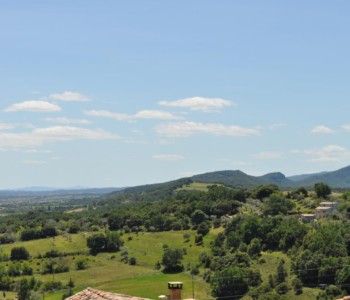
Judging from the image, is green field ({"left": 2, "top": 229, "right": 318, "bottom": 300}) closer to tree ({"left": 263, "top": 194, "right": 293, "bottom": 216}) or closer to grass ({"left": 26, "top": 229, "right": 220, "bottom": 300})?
grass ({"left": 26, "top": 229, "right": 220, "bottom": 300})

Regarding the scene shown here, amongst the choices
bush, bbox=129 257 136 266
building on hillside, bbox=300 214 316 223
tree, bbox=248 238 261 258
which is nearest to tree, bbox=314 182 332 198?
building on hillside, bbox=300 214 316 223

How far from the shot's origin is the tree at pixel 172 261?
13712cm

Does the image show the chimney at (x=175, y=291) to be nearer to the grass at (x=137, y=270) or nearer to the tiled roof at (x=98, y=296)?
the tiled roof at (x=98, y=296)

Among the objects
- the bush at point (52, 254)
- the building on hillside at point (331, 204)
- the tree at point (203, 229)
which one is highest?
the building on hillside at point (331, 204)

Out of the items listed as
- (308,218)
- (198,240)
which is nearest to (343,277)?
(308,218)

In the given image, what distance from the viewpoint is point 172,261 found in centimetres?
13812

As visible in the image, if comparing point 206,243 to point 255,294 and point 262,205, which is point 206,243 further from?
point 255,294

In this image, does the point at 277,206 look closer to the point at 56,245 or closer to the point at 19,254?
the point at 56,245

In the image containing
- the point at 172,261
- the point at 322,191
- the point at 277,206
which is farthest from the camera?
the point at 322,191

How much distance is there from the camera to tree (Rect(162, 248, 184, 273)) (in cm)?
13712

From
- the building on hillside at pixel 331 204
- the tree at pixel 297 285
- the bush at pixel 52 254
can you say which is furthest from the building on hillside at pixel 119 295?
the building on hillside at pixel 331 204

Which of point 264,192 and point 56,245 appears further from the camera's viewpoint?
point 264,192

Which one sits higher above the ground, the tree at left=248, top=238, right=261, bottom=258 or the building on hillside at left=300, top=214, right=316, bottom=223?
the building on hillside at left=300, top=214, right=316, bottom=223

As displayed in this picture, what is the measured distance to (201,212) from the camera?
174125 millimetres
